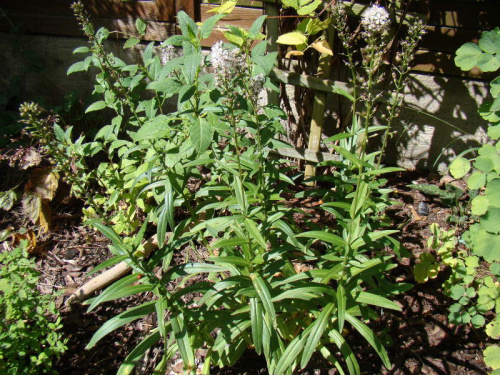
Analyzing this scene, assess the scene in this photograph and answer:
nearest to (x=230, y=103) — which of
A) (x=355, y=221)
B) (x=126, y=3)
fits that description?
(x=355, y=221)

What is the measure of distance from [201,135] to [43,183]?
8.38ft

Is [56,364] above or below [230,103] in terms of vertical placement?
below

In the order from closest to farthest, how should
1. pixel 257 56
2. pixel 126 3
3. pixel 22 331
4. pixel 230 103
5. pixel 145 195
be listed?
pixel 230 103 → pixel 257 56 → pixel 22 331 → pixel 145 195 → pixel 126 3

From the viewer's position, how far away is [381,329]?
9.53 feet

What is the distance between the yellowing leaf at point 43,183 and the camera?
3.81m

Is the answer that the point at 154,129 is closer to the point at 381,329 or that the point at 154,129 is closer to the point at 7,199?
the point at 381,329

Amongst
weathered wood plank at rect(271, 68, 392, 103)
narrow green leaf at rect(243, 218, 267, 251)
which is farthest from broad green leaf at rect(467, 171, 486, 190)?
narrow green leaf at rect(243, 218, 267, 251)

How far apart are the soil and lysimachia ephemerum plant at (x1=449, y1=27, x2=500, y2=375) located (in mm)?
203

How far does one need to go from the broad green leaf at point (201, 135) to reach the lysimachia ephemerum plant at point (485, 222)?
1713 mm

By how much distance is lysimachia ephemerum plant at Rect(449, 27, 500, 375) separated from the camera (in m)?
2.43

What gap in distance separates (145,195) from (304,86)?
1707mm

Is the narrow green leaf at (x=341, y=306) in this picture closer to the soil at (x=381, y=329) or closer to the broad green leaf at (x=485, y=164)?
the soil at (x=381, y=329)

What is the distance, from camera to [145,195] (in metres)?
3.54

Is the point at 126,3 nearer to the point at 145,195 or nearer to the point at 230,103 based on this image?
the point at 145,195
